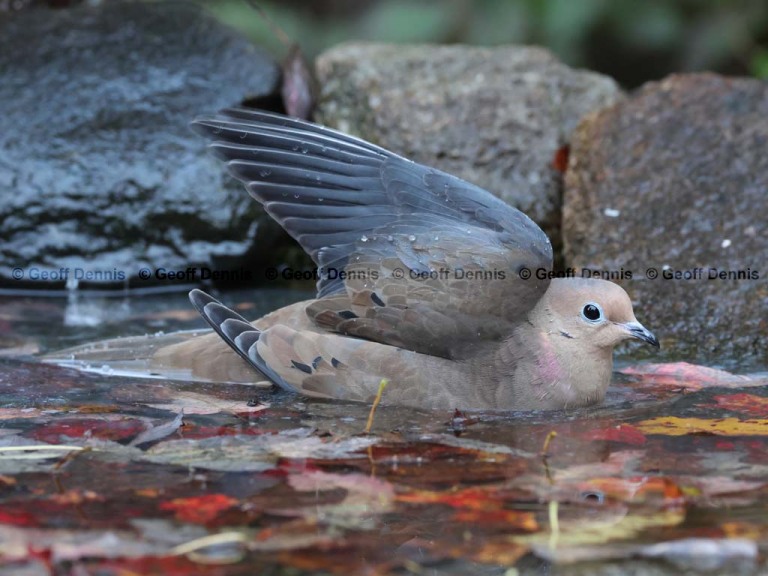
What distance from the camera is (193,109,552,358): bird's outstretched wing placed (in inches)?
155

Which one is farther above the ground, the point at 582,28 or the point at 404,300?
the point at 582,28

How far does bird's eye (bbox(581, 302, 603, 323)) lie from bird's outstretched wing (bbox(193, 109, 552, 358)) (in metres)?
0.18

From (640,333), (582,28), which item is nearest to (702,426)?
(640,333)

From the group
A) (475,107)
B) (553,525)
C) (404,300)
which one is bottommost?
(553,525)

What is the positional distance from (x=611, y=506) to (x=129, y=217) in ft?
13.1

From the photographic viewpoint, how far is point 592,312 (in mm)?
3994

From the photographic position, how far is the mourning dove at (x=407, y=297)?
3.90m

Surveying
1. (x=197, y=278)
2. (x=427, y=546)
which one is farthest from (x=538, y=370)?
(x=197, y=278)

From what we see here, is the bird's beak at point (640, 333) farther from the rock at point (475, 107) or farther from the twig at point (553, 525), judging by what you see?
the rock at point (475, 107)

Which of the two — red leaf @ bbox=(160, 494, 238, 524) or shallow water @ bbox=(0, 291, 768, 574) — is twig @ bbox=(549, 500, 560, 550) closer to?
shallow water @ bbox=(0, 291, 768, 574)

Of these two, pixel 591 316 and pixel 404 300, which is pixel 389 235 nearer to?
pixel 404 300

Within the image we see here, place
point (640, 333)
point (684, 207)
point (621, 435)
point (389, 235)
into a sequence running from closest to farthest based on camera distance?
point (621, 435)
point (640, 333)
point (389, 235)
point (684, 207)

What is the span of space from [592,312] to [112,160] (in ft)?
10.5

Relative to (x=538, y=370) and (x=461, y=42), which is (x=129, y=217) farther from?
(x=461, y=42)
